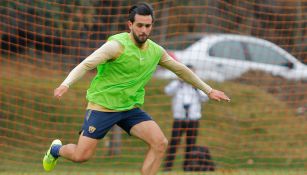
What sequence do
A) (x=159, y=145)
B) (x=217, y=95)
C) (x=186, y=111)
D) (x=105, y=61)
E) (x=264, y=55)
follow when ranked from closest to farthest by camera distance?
(x=105, y=61) < (x=159, y=145) < (x=217, y=95) < (x=186, y=111) < (x=264, y=55)

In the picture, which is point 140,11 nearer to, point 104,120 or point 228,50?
point 104,120

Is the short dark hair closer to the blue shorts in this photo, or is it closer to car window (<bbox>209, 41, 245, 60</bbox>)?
the blue shorts

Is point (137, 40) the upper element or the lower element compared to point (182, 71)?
upper

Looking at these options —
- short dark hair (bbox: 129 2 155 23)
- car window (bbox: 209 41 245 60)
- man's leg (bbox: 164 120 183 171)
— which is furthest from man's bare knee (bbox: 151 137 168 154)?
car window (bbox: 209 41 245 60)

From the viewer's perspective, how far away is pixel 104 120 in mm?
7203

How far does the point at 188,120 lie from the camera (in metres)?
11.0

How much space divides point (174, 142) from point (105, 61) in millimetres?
4447

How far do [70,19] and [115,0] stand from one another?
0.69 meters

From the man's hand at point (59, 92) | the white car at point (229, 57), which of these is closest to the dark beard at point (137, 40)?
the man's hand at point (59, 92)

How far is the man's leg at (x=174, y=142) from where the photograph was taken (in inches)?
436

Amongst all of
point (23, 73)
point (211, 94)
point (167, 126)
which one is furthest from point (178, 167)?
point (211, 94)

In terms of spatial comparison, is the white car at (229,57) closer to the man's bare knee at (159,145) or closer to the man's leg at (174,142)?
the man's leg at (174,142)

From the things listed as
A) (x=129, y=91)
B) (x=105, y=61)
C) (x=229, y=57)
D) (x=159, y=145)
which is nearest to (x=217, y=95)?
(x=159, y=145)

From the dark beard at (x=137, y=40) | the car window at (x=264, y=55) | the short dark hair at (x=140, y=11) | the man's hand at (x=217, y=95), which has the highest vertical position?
the short dark hair at (x=140, y=11)
